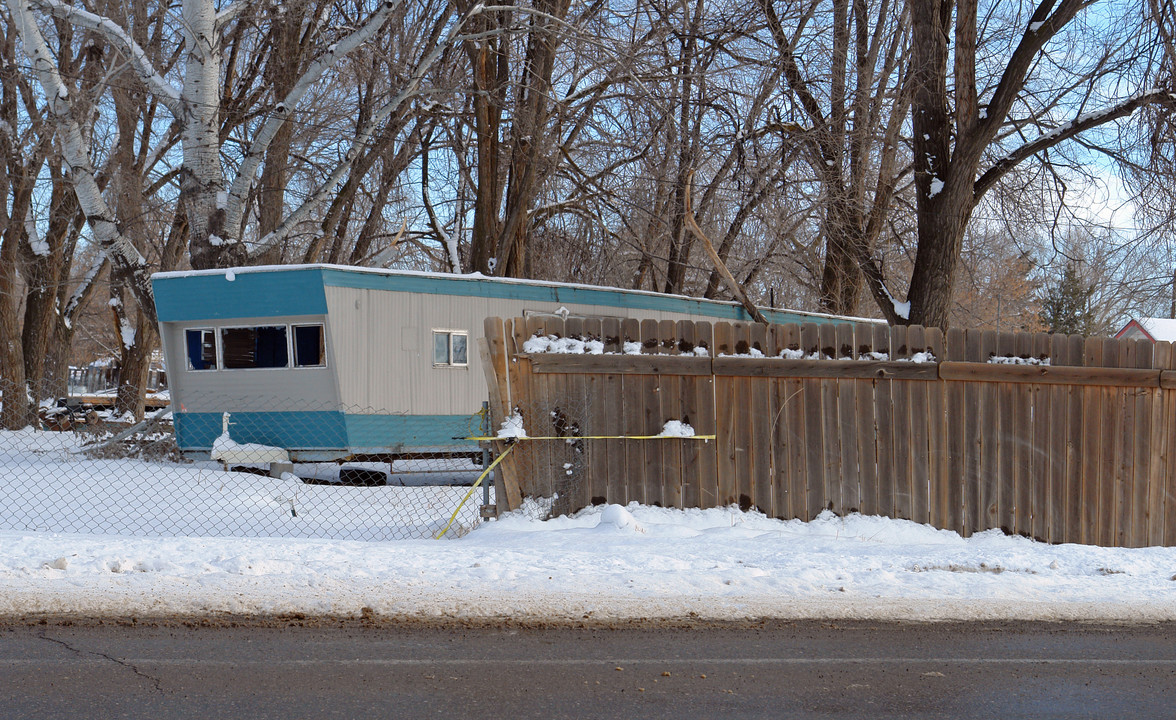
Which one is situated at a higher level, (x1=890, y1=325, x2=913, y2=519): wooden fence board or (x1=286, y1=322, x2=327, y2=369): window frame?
(x1=286, y1=322, x2=327, y2=369): window frame

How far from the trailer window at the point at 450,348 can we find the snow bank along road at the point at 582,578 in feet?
19.7

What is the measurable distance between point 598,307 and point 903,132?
5754mm

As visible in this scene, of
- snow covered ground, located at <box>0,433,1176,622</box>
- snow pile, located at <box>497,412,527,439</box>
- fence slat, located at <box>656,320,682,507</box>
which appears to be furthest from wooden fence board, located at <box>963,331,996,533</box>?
snow pile, located at <box>497,412,527,439</box>

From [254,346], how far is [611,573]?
8.41 meters

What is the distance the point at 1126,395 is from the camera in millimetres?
8766

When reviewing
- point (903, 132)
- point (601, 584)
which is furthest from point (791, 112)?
point (601, 584)

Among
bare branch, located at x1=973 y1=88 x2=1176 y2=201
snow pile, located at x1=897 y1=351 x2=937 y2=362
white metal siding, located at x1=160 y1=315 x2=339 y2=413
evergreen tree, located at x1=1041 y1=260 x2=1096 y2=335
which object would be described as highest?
bare branch, located at x1=973 y1=88 x2=1176 y2=201

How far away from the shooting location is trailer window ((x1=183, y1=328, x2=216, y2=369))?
1313 centimetres

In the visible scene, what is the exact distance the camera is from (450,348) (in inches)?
517

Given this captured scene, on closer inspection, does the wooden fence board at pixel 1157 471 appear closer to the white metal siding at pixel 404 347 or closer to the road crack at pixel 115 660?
the white metal siding at pixel 404 347

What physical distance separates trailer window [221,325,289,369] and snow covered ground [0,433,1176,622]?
4676mm

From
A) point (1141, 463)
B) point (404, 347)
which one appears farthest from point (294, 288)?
point (1141, 463)

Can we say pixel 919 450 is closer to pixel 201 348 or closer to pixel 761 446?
pixel 761 446

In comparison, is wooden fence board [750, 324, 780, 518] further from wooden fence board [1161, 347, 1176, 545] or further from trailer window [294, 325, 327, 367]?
trailer window [294, 325, 327, 367]
